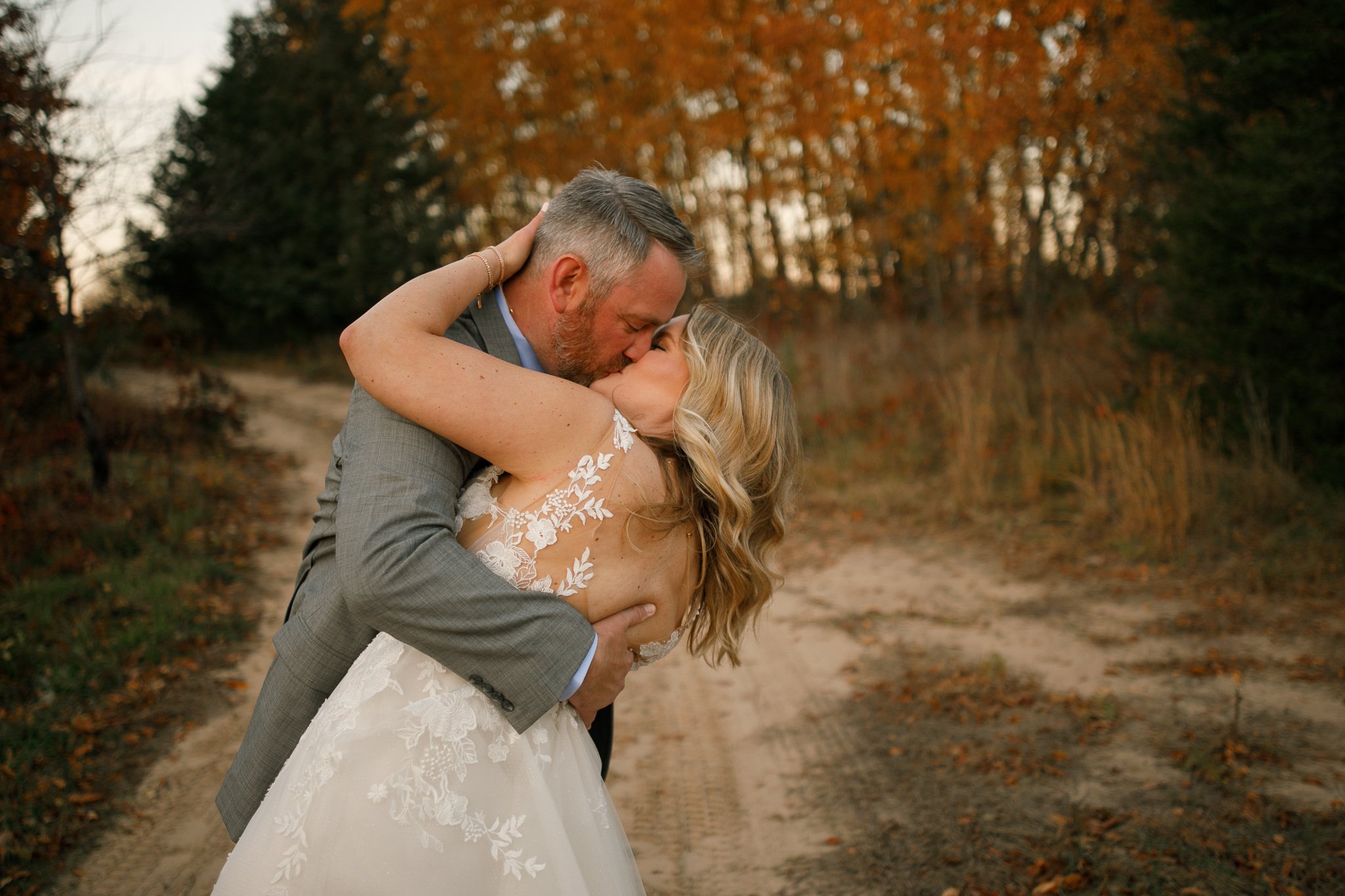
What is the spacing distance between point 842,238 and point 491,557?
63.8ft

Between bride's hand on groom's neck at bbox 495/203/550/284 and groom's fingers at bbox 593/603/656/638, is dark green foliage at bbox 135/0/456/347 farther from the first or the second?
groom's fingers at bbox 593/603/656/638

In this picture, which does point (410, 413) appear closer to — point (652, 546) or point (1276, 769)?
point (652, 546)

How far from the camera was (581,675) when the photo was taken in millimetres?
1882

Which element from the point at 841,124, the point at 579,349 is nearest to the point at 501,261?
the point at 579,349

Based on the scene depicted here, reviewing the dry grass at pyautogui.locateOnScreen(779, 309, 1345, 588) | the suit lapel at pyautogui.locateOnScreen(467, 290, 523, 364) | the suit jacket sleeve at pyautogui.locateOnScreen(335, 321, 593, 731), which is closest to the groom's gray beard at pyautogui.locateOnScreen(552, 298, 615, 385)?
the suit lapel at pyautogui.locateOnScreen(467, 290, 523, 364)

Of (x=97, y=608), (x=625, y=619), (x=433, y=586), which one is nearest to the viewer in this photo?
(x=433, y=586)

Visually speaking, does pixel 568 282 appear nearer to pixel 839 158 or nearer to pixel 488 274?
pixel 488 274

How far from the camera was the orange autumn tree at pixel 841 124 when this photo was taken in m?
9.84

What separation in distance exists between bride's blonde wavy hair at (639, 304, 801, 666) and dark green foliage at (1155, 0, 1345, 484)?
6.02m

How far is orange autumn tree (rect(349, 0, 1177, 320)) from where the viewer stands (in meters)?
9.84

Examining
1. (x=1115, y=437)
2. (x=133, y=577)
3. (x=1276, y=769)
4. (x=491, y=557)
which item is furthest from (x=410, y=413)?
(x=1115, y=437)

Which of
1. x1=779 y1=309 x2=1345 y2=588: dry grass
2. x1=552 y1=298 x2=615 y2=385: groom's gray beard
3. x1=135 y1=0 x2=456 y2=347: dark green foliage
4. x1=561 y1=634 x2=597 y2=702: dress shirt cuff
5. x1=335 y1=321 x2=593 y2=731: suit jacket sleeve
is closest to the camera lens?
x1=335 y1=321 x2=593 y2=731: suit jacket sleeve

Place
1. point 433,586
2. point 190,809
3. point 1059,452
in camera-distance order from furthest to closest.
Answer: point 1059,452
point 190,809
point 433,586

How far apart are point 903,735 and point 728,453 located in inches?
121
